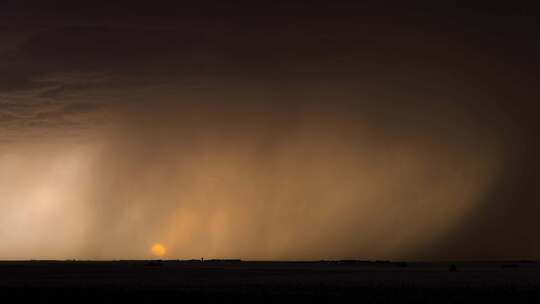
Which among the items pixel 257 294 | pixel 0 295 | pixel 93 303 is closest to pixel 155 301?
pixel 93 303

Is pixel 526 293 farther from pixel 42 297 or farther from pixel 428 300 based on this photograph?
pixel 42 297

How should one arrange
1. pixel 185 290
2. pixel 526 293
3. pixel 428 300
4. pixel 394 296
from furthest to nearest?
pixel 185 290
pixel 526 293
pixel 394 296
pixel 428 300

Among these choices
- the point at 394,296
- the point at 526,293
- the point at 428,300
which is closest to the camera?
the point at 428,300

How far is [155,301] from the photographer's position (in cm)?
5434

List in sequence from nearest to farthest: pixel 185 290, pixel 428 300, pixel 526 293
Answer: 1. pixel 428 300
2. pixel 526 293
3. pixel 185 290

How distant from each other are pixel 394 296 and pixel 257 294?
10530 mm

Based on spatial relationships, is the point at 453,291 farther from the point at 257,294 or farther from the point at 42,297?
the point at 42,297

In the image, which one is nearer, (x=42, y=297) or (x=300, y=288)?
(x=42, y=297)

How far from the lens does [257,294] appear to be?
60.1 m

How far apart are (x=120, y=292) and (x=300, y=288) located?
15.6m

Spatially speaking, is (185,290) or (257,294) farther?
(185,290)

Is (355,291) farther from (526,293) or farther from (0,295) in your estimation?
(0,295)

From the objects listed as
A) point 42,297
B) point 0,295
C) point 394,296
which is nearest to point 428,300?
point 394,296

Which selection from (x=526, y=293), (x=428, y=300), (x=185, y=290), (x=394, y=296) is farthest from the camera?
(x=185, y=290)
